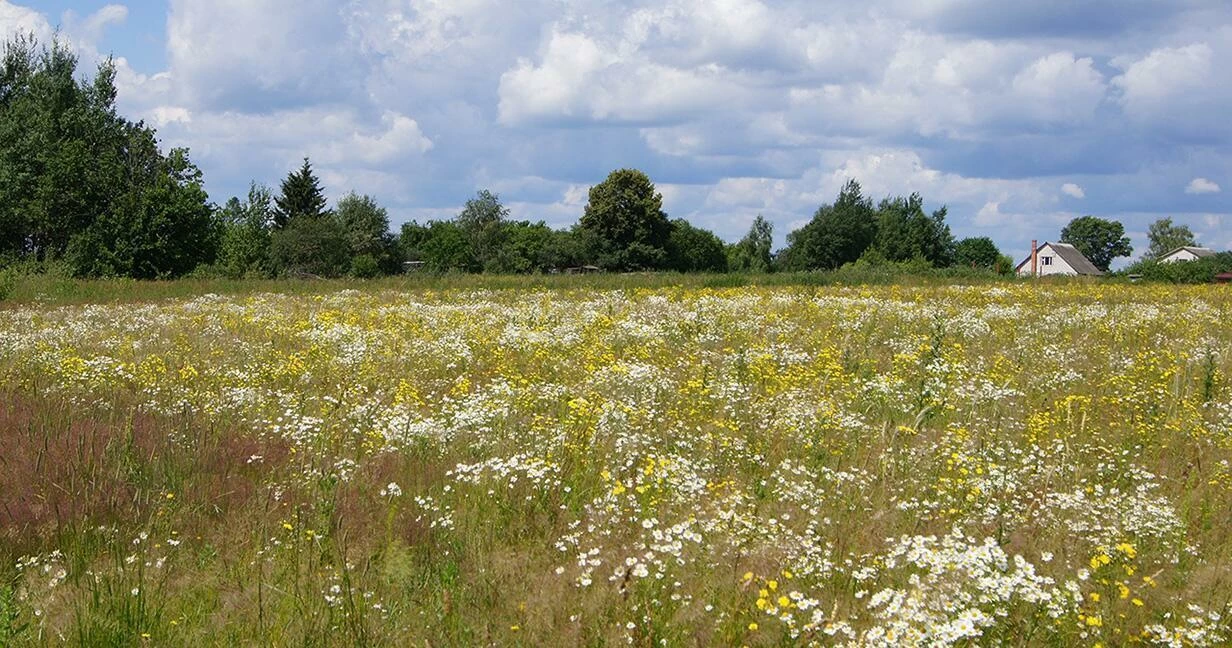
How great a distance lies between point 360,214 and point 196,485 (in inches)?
3838

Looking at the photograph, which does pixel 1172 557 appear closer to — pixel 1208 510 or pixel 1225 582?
pixel 1225 582

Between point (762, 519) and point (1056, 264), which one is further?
point (1056, 264)

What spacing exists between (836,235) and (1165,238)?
2957 inches

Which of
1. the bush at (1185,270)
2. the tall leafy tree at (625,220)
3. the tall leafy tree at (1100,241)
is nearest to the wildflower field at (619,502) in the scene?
the bush at (1185,270)

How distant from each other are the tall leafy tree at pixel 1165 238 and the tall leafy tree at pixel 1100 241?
10.5 metres

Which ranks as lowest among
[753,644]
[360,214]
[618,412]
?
[753,644]

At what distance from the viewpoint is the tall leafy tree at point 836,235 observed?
108562 mm

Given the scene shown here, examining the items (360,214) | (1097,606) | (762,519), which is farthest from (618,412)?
(360,214)

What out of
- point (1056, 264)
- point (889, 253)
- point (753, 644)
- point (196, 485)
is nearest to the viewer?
point (753, 644)

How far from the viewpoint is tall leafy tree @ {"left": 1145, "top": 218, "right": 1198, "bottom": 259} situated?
484ft

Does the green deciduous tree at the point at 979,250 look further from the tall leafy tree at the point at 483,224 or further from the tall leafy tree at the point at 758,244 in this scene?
the tall leafy tree at the point at 483,224

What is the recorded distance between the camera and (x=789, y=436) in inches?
328

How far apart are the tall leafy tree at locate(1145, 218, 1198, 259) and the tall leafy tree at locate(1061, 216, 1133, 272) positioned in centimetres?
1050

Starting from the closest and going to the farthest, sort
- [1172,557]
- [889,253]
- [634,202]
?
1. [1172,557]
2. [634,202]
3. [889,253]
